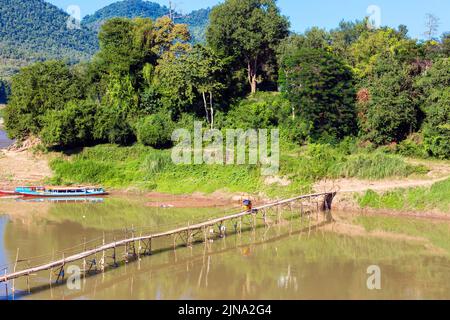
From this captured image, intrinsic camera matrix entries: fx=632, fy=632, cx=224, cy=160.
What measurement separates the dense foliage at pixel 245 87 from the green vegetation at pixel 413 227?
3498 millimetres

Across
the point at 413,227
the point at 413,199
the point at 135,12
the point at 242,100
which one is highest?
the point at 135,12

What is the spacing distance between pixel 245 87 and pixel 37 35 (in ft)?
297

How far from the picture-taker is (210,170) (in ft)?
104

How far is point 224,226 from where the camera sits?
24.2 m

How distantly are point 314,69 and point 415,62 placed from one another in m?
5.84

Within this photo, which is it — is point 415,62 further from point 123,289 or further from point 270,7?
point 123,289

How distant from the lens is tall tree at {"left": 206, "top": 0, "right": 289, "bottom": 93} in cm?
3722

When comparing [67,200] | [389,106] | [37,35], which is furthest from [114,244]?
[37,35]

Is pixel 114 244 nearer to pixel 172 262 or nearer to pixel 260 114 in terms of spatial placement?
pixel 172 262

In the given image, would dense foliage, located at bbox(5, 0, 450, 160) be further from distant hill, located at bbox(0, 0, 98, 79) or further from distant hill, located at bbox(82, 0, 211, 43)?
distant hill, located at bbox(82, 0, 211, 43)

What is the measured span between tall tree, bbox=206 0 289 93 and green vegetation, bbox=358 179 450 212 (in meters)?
13.4

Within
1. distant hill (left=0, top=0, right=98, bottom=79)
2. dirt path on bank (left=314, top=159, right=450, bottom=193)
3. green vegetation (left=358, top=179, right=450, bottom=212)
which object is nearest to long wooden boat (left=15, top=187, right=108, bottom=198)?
dirt path on bank (left=314, top=159, right=450, bottom=193)

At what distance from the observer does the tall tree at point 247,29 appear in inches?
1465

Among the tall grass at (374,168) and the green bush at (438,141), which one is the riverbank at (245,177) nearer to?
the tall grass at (374,168)
